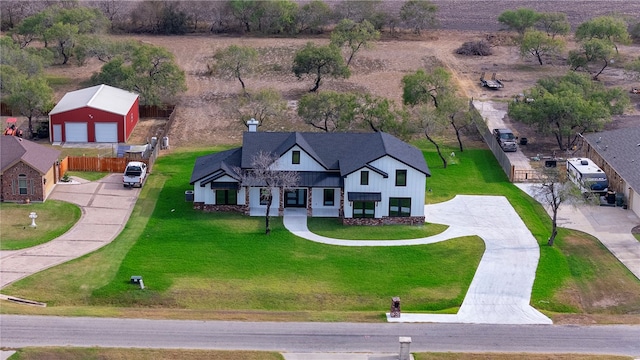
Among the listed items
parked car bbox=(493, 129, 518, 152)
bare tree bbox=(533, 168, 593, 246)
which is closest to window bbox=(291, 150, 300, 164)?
bare tree bbox=(533, 168, 593, 246)

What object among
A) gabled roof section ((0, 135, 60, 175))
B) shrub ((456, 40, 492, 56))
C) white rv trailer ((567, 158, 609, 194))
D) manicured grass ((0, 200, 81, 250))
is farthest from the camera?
shrub ((456, 40, 492, 56))

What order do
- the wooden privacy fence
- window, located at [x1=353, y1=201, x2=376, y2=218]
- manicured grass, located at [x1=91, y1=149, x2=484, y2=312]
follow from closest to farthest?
manicured grass, located at [x1=91, y1=149, x2=484, y2=312], window, located at [x1=353, y1=201, x2=376, y2=218], the wooden privacy fence

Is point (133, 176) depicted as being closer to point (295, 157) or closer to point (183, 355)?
point (295, 157)

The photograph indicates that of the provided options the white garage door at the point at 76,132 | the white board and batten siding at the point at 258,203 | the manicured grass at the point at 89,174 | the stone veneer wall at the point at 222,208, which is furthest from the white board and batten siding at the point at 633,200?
the white garage door at the point at 76,132

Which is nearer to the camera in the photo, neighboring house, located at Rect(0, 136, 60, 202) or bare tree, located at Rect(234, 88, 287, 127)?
neighboring house, located at Rect(0, 136, 60, 202)

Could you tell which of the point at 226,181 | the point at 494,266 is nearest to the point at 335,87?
the point at 226,181

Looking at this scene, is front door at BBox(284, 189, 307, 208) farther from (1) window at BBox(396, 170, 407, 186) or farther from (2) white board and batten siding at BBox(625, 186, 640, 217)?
(2) white board and batten siding at BBox(625, 186, 640, 217)

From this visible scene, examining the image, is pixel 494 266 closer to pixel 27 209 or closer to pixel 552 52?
pixel 27 209
